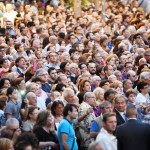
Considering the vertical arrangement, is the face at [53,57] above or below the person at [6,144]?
below

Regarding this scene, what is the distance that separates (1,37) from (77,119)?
8487 mm

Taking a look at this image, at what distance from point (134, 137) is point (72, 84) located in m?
5.22

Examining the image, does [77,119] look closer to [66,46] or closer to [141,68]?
[141,68]

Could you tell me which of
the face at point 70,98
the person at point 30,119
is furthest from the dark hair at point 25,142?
the face at point 70,98

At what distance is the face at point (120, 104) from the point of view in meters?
14.9

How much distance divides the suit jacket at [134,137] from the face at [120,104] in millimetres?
1840

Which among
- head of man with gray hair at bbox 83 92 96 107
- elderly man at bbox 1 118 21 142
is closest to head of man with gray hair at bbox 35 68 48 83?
head of man with gray hair at bbox 83 92 96 107

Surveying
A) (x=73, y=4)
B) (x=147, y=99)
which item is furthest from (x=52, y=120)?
(x=73, y=4)

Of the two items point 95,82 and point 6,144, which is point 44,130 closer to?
point 6,144

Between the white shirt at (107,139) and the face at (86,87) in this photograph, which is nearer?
the white shirt at (107,139)

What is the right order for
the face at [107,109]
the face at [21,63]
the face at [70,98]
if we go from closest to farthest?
1. the face at [107,109]
2. the face at [70,98]
3. the face at [21,63]

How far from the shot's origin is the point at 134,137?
13.0 metres

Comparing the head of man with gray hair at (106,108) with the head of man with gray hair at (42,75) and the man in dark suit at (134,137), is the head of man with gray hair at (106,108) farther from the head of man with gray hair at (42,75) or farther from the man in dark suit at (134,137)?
the head of man with gray hair at (42,75)

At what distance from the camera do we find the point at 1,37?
22812 mm
